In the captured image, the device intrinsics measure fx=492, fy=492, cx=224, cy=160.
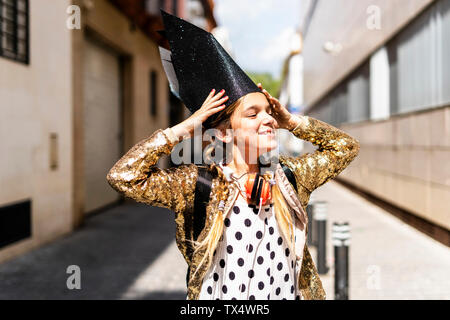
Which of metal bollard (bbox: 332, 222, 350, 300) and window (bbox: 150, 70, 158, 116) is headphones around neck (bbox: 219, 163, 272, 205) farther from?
window (bbox: 150, 70, 158, 116)

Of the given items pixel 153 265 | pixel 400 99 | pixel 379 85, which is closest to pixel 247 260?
pixel 153 265

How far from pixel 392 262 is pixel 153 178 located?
6.05 metres

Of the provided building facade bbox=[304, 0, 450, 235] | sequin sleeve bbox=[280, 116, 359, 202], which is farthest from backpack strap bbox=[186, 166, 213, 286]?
building facade bbox=[304, 0, 450, 235]

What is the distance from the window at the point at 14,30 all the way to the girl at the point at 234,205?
6.02 metres

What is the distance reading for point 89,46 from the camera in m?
11.8

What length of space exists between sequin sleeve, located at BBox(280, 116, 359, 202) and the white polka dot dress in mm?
281

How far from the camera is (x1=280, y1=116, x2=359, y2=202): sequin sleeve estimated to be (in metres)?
2.52

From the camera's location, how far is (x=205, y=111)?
2.26 metres

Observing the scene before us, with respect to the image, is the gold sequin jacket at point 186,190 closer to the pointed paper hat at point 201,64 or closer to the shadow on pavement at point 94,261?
the pointed paper hat at point 201,64

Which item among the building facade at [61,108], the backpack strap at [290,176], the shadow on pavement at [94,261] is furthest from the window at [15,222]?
the backpack strap at [290,176]

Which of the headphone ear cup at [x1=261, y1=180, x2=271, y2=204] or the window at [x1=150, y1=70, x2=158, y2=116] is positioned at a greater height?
the window at [x1=150, y1=70, x2=158, y2=116]

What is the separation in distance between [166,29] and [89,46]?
33.6 ft

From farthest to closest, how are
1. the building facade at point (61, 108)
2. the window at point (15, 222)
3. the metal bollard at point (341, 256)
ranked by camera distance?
the building facade at point (61, 108)
the window at point (15, 222)
the metal bollard at point (341, 256)

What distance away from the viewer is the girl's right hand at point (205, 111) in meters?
2.24
